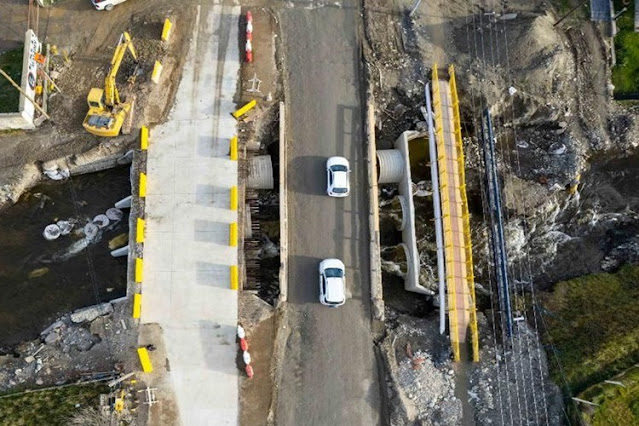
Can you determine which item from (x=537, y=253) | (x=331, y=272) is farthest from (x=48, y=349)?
(x=537, y=253)

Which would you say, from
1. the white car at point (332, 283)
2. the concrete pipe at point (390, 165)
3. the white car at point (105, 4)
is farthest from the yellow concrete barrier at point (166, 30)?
the white car at point (332, 283)

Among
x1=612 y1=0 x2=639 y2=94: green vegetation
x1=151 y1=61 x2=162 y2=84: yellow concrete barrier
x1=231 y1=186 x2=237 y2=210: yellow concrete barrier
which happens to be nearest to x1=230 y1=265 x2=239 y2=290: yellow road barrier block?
x1=231 y1=186 x2=237 y2=210: yellow concrete barrier

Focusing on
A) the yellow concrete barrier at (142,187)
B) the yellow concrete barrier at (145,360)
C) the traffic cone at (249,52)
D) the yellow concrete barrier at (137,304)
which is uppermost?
the traffic cone at (249,52)

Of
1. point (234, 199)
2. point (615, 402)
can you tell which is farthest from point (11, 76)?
point (615, 402)

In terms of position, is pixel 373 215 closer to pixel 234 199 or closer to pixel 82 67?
pixel 234 199

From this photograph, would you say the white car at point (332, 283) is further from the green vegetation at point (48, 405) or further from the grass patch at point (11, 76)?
the grass patch at point (11, 76)

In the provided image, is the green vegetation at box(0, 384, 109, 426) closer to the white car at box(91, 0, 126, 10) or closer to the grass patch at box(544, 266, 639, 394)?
the white car at box(91, 0, 126, 10)

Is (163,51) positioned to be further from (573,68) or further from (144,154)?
(573,68)
